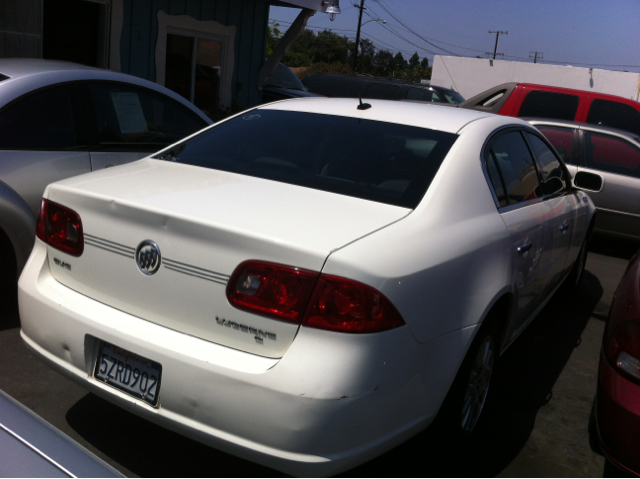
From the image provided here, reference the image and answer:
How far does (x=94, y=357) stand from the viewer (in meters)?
2.55

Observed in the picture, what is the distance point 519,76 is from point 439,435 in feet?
146

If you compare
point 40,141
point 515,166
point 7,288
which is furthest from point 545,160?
point 7,288

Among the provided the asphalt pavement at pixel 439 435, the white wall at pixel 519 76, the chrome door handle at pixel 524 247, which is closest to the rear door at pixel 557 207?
the chrome door handle at pixel 524 247

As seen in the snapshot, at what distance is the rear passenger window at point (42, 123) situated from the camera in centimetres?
396

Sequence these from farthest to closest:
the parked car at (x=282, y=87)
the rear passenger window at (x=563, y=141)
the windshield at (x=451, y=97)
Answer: the windshield at (x=451, y=97) < the parked car at (x=282, y=87) < the rear passenger window at (x=563, y=141)

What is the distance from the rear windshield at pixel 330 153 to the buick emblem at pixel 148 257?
686 mm

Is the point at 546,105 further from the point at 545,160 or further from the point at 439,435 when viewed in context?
the point at 439,435

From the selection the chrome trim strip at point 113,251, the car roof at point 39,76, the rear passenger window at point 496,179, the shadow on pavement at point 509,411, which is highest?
the car roof at point 39,76

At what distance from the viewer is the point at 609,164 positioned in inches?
Answer: 317

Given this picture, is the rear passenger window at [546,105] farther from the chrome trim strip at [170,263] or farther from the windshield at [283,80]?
the chrome trim strip at [170,263]

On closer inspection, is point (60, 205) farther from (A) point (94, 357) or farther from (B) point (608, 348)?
(B) point (608, 348)

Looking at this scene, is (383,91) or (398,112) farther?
(383,91)

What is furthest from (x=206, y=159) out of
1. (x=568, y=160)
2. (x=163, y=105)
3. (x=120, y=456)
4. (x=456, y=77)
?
(x=456, y=77)

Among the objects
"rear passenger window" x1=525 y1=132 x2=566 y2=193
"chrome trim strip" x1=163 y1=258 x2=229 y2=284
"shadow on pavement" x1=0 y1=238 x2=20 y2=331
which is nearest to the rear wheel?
"chrome trim strip" x1=163 y1=258 x2=229 y2=284
